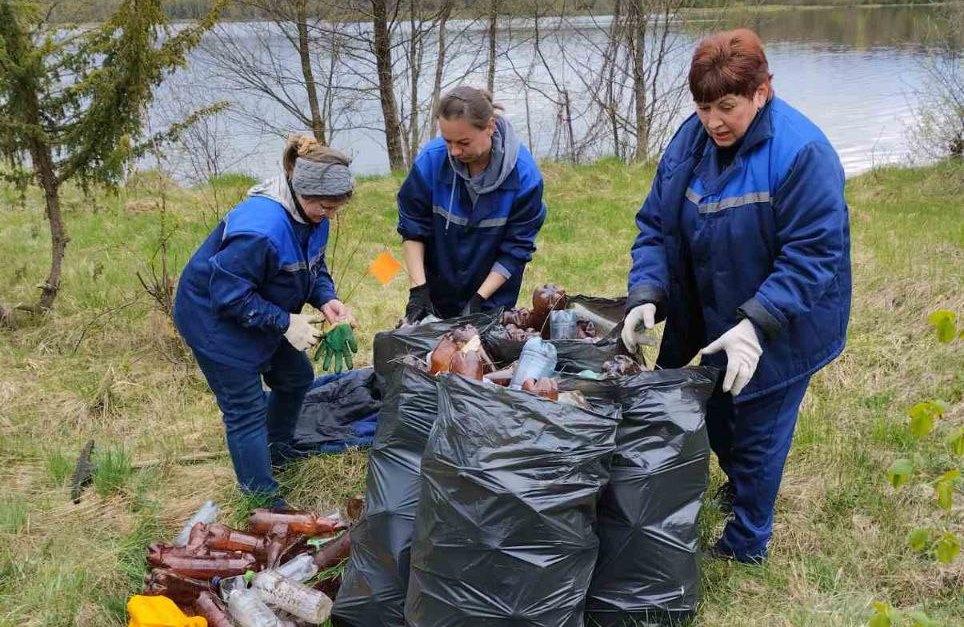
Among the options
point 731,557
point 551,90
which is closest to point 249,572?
point 731,557

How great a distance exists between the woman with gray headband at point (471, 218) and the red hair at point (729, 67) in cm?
95

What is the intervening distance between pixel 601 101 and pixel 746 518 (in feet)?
32.6

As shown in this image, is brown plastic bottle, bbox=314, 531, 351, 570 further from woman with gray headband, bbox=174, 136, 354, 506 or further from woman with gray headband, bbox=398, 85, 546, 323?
woman with gray headband, bbox=398, 85, 546, 323

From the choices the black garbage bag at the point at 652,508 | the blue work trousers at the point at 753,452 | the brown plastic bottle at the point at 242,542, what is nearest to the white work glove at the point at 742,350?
the black garbage bag at the point at 652,508

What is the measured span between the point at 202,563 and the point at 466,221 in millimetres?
1571

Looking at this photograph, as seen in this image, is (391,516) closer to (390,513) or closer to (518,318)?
(390,513)

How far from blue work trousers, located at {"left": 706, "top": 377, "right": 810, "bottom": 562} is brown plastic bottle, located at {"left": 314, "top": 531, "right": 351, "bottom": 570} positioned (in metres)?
1.25

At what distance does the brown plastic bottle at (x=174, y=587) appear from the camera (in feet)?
8.19

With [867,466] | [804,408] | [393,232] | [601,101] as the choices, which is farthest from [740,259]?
[601,101]

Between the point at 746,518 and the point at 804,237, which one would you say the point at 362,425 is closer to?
the point at 746,518

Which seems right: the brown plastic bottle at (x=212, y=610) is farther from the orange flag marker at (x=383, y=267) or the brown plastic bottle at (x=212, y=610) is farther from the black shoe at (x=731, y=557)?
the black shoe at (x=731, y=557)

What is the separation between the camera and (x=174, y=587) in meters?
2.50

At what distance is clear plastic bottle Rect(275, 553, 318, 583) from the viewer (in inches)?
102

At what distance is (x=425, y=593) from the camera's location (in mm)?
2072
